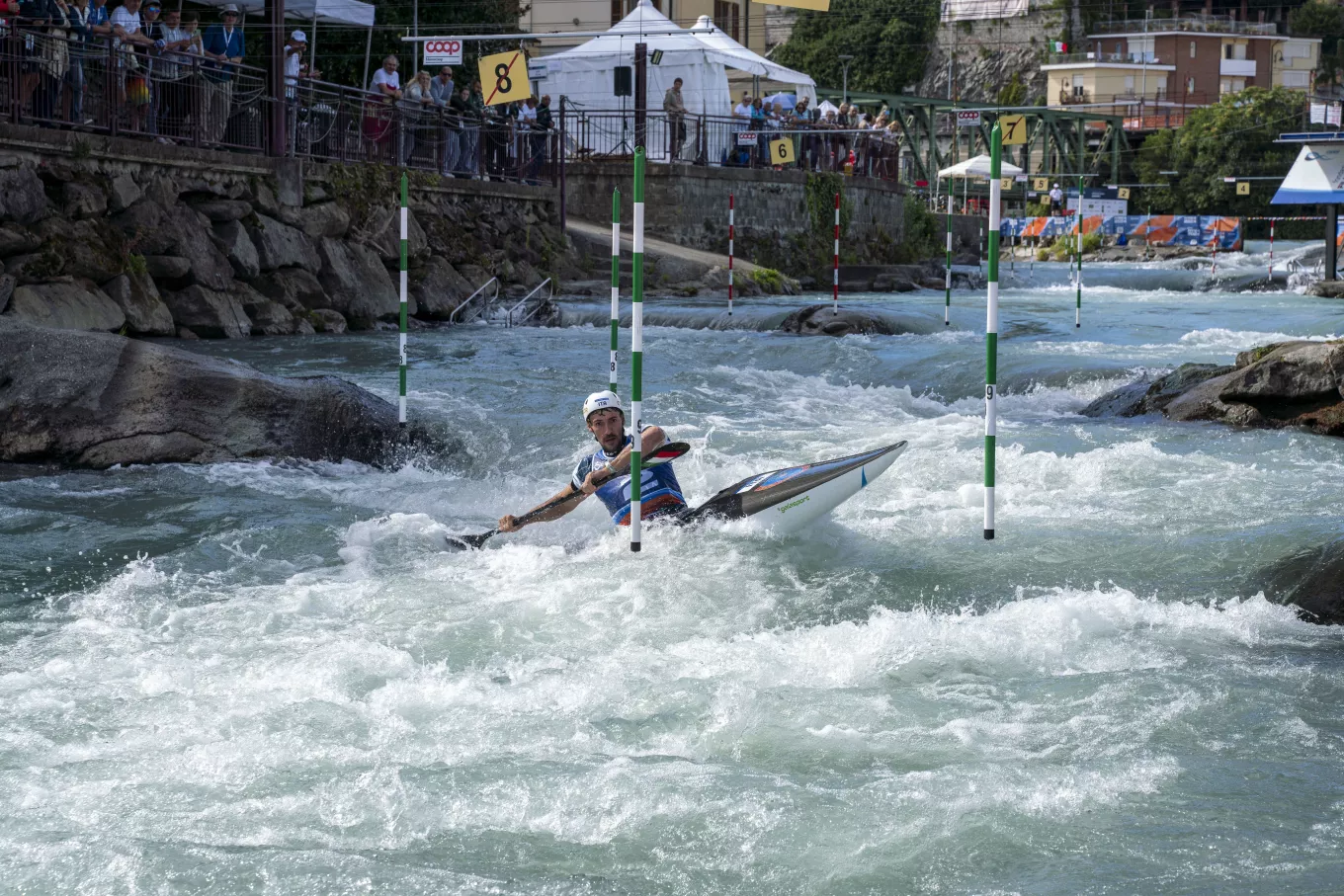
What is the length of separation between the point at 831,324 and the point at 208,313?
734 cm

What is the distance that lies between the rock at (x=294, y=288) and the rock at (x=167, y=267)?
146 cm

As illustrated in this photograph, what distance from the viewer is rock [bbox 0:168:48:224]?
1434cm

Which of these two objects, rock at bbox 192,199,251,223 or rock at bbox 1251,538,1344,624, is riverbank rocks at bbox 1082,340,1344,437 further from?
→ rock at bbox 192,199,251,223

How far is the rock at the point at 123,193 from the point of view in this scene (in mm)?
15742

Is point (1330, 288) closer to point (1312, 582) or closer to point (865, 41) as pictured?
point (1312, 582)

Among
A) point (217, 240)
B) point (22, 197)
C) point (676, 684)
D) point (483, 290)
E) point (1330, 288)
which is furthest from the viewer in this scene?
point (1330, 288)

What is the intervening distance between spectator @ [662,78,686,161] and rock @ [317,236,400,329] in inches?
392

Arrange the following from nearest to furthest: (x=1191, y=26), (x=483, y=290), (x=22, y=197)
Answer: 1. (x=22, y=197)
2. (x=483, y=290)
3. (x=1191, y=26)

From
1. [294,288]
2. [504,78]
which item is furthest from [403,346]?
[504,78]

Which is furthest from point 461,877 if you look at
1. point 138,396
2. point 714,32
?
point 714,32

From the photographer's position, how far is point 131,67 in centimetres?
1563

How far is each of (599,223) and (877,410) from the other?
50.3 feet

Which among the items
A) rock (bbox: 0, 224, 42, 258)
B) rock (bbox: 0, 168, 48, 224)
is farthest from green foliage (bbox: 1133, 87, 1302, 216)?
rock (bbox: 0, 224, 42, 258)

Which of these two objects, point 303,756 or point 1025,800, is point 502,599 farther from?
point 1025,800
